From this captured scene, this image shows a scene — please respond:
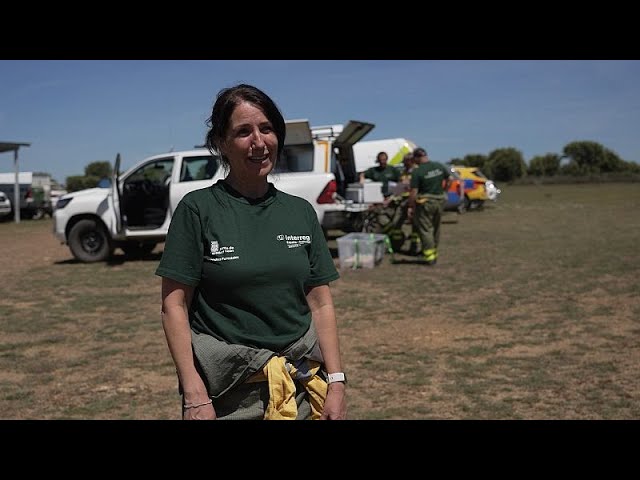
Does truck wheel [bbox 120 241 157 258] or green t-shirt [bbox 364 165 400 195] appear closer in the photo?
truck wheel [bbox 120 241 157 258]

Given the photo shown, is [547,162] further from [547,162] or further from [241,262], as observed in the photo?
[241,262]

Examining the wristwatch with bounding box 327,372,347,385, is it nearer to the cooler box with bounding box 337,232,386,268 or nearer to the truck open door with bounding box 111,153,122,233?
the cooler box with bounding box 337,232,386,268

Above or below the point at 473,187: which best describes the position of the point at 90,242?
below

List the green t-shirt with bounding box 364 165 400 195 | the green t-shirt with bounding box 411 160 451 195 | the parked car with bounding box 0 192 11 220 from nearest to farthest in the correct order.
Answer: the green t-shirt with bounding box 411 160 451 195 → the green t-shirt with bounding box 364 165 400 195 → the parked car with bounding box 0 192 11 220

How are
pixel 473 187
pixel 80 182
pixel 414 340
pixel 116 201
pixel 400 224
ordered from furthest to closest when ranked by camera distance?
pixel 80 182 → pixel 473 187 → pixel 400 224 → pixel 116 201 → pixel 414 340

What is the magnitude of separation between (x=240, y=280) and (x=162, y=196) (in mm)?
11002

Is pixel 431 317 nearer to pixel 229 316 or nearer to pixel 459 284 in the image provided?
pixel 459 284

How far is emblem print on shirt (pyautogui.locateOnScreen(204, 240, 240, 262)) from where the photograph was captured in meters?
1.99

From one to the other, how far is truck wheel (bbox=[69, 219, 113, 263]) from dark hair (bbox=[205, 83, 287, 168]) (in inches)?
432

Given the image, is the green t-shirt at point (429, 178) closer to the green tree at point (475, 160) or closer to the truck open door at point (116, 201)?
the truck open door at point (116, 201)

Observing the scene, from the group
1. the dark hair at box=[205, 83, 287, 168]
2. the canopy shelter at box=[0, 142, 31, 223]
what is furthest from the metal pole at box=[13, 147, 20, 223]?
the dark hair at box=[205, 83, 287, 168]

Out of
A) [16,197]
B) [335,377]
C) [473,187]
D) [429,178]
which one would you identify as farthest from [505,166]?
[335,377]

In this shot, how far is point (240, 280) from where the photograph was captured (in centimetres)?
200
